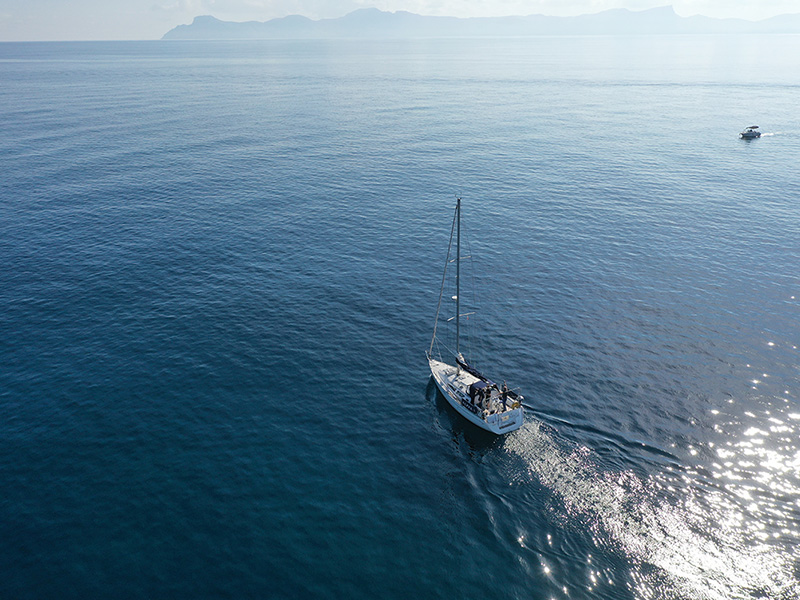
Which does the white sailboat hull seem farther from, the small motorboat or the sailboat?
the small motorboat

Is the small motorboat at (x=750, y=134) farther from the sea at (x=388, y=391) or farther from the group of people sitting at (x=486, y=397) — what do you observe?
the group of people sitting at (x=486, y=397)

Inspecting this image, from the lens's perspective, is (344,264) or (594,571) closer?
(594,571)

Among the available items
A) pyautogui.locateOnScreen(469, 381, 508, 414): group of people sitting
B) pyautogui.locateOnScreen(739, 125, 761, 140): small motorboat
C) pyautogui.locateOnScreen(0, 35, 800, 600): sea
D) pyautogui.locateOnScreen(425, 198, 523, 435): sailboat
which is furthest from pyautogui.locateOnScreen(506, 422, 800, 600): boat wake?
pyautogui.locateOnScreen(739, 125, 761, 140): small motorboat

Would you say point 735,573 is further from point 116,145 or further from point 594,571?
point 116,145

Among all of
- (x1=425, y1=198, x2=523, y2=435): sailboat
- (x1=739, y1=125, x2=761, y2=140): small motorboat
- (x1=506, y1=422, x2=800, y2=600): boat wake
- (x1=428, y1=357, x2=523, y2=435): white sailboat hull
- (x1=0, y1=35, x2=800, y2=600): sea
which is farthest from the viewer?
(x1=739, y1=125, x2=761, y2=140): small motorboat

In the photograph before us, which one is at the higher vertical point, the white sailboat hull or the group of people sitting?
the group of people sitting

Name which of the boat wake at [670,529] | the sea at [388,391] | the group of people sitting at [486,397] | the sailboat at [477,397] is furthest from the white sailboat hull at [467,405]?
the boat wake at [670,529]

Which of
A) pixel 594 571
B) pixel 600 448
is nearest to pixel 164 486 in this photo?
pixel 594 571
